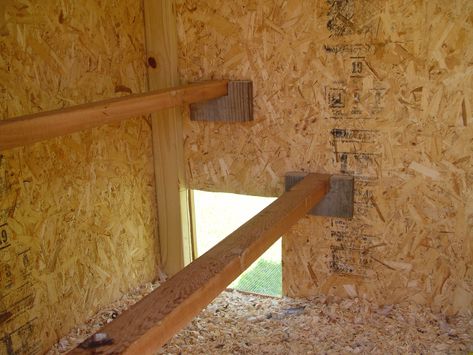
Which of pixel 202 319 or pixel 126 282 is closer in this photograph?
pixel 202 319

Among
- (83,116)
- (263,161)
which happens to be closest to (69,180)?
(83,116)

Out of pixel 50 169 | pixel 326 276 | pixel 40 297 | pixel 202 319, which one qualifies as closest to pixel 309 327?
pixel 326 276

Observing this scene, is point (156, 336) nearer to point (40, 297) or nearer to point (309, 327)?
point (40, 297)

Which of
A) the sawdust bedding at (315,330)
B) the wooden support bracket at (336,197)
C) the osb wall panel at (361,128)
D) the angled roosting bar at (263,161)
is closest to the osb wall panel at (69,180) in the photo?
the angled roosting bar at (263,161)

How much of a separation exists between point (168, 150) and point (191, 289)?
1.44m

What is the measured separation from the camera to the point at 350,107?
2268 millimetres

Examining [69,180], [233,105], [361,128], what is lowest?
[69,180]

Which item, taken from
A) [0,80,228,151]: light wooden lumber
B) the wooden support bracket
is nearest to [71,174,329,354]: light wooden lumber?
the wooden support bracket

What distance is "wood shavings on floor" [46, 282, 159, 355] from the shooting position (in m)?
2.25

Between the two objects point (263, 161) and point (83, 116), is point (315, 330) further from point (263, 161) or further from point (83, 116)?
point (83, 116)

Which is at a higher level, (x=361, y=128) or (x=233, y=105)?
(x=233, y=105)

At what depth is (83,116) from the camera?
1609mm

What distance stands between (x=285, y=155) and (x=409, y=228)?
620 mm

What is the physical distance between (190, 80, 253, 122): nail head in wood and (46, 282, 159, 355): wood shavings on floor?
3.07 ft
